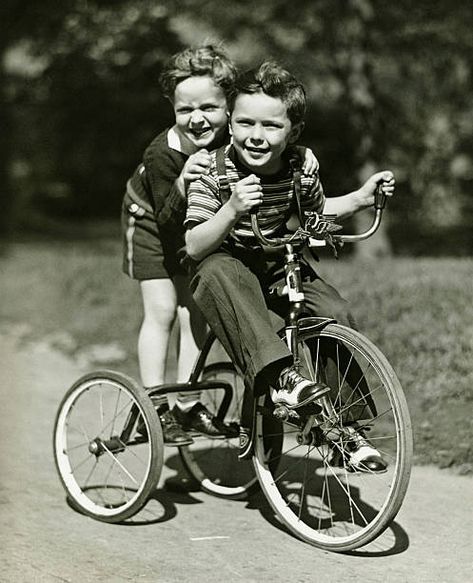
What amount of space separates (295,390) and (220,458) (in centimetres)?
157

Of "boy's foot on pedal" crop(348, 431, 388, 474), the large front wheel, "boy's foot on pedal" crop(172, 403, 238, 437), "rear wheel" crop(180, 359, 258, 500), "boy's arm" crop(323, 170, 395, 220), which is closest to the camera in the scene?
the large front wheel

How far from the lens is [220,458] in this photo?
5.19m

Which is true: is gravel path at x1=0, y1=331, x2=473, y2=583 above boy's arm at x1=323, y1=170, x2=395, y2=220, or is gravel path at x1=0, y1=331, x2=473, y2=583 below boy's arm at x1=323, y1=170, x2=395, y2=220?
below

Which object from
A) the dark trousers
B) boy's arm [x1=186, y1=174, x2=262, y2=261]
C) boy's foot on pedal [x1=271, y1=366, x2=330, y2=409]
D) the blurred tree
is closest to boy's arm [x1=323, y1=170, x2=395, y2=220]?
the dark trousers

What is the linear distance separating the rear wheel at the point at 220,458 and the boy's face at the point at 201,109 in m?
1.01

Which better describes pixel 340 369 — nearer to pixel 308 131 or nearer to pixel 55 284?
pixel 55 284

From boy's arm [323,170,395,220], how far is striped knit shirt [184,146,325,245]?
15 centimetres

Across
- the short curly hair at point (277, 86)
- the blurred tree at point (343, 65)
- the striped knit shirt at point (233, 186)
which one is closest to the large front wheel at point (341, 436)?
the striped knit shirt at point (233, 186)

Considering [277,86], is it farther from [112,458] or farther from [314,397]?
[112,458]

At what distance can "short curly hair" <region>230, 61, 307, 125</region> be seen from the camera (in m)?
3.78

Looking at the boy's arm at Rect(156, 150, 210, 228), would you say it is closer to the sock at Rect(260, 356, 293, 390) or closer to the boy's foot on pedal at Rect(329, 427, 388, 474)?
the sock at Rect(260, 356, 293, 390)

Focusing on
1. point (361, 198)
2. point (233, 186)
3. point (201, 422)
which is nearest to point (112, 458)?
point (201, 422)

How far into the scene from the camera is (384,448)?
5309 millimetres

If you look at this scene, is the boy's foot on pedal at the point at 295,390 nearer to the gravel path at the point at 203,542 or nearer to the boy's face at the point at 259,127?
the gravel path at the point at 203,542
